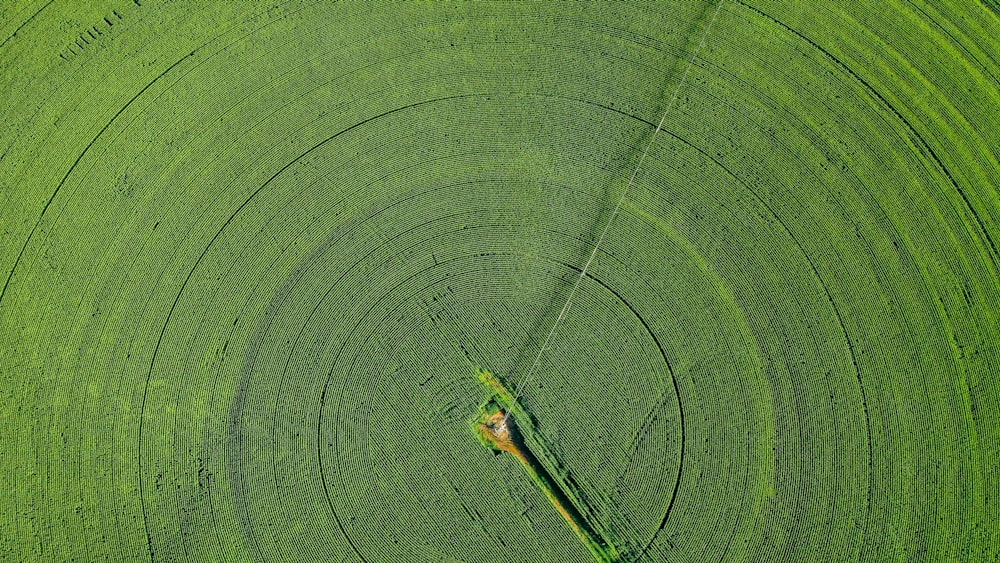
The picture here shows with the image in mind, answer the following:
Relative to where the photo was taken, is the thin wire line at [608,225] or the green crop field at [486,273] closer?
the green crop field at [486,273]

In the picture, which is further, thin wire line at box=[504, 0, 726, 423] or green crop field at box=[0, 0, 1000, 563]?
thin wire line at box=[504, 0, 726, 423]

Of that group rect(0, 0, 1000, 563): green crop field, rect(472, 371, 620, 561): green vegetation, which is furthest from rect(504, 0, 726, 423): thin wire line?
rect(472, 371, 620, 561): green vegetation

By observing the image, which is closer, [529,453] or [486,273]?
[529,453]

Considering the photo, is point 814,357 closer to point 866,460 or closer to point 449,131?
point 866,460

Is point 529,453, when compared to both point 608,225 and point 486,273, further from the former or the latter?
point 608,225

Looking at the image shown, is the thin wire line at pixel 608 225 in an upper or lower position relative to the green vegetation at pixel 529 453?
upper

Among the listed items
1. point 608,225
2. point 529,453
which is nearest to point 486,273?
point 608,225

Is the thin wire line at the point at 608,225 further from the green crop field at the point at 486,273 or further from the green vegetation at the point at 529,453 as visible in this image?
the green vegetation at the point at 529,453

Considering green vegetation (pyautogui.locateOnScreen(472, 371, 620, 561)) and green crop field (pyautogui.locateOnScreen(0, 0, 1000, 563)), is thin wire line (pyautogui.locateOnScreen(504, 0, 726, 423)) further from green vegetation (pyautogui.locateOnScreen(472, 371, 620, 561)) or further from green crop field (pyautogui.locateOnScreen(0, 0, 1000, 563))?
green vegetation (pyautogui.locateOnScreen(472, 371, 620, 561))

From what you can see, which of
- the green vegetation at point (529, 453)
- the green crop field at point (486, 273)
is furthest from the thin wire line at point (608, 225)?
the green vegetation at point (529, 453)

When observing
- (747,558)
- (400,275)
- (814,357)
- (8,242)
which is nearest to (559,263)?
(400,275)
